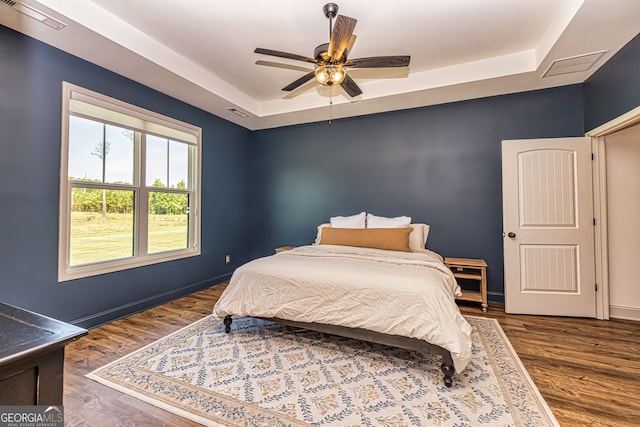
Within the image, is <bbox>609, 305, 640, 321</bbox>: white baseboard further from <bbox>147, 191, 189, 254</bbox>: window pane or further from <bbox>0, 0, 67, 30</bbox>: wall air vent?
<bbox>0, 0, 67, 30</bbox>: wall air vent

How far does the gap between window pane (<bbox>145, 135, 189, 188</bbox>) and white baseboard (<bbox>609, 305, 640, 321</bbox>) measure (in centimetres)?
529

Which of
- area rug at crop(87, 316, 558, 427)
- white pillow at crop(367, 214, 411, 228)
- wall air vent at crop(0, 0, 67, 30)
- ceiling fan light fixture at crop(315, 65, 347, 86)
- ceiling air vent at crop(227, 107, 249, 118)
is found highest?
ceiling air vent at crop(227, 107, 249, 118)

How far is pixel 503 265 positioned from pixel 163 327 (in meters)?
3.96

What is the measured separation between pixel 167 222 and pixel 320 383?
288cm

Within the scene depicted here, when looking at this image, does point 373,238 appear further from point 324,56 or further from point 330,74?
point 324,56

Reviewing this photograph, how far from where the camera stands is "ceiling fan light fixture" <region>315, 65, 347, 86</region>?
89.1 inches

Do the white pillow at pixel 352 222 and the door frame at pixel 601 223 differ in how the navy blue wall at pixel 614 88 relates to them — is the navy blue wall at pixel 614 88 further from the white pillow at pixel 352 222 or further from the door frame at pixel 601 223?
the white pillow at pixel 352 222

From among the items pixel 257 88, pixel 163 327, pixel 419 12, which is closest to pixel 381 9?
pixel 419 12

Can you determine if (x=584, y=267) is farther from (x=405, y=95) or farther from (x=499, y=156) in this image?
(x=405, y=95)

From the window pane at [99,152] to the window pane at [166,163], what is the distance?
23cm

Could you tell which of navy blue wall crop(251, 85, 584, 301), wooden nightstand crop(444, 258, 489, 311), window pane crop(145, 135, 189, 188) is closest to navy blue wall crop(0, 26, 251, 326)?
window pane crop(145, 135, 189, 188)

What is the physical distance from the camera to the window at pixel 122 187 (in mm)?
2691

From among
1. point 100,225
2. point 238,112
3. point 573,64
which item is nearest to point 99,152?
point 100,225

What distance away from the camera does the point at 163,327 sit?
279cm
